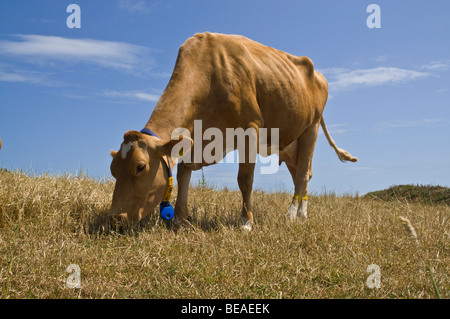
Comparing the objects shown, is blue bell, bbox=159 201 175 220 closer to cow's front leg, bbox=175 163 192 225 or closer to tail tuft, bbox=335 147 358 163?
cow's front leg, bbox=175 163 192 225

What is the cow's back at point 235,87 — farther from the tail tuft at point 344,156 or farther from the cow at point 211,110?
the tail tuft at point 344,156

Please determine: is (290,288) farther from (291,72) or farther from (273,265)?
(291,72)

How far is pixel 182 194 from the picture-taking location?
5922mm

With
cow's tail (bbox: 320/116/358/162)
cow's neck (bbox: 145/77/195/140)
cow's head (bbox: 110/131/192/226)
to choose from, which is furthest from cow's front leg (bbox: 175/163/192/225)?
cow's tail (bbox: 320/116/358/162)

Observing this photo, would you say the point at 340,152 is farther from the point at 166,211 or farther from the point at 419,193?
the point at 419,193

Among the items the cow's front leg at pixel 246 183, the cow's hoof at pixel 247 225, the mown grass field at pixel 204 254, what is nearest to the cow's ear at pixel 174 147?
the mown grass field at pixel 204 254

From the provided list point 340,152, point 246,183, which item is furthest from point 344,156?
point 246,183

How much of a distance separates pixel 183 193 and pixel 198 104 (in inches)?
54.2

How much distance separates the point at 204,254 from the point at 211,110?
1830 mm

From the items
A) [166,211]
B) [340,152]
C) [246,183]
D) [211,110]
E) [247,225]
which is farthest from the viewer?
[340,152]
